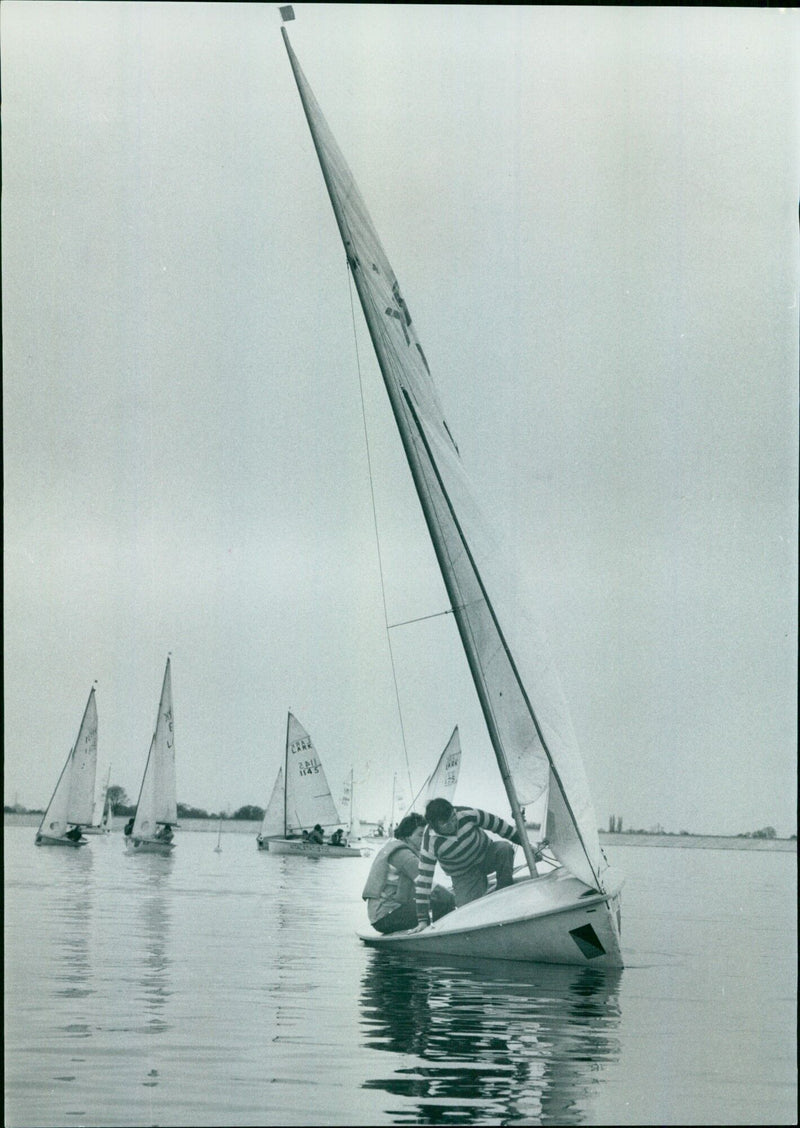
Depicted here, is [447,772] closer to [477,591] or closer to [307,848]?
[477,591]

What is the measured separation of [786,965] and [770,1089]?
18.4 ft

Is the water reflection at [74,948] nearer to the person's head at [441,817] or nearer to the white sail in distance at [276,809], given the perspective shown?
the person's head at [441,817]

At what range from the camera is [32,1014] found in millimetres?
8789

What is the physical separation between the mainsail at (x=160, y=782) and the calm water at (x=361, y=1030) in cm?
1185

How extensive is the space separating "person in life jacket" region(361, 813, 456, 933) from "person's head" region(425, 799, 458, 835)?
38 cm

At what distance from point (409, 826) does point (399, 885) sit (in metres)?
0.62

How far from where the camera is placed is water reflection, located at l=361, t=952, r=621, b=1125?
6668 millimetres

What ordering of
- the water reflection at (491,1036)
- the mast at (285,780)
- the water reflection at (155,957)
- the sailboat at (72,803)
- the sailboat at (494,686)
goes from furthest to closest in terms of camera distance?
the sailboat at (72,803)
the mast at (285,780)
the sailboat at (494,686)
the water reflection at (155,957)
the water reflection at (491,1036)

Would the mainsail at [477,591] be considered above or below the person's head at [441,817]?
above

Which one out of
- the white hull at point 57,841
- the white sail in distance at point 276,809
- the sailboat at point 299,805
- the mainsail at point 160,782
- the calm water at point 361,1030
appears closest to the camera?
the calm water at point 361,1030

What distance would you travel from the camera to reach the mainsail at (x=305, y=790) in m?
28.2

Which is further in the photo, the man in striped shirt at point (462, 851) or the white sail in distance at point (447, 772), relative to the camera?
the white sail in distance at point (447, 772)

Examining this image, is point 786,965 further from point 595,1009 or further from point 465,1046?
point 465,1046

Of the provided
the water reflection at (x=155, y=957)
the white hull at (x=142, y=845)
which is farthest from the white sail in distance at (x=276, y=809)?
the water reflection at (x=155, y=957)
